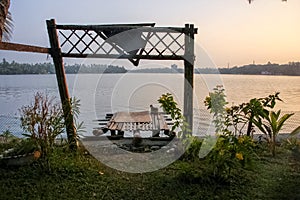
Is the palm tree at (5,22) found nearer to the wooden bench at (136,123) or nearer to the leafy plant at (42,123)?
the leafy plant at (42,123)

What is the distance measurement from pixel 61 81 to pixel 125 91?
47.4 inches

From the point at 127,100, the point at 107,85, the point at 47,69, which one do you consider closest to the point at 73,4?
the point at 47,69

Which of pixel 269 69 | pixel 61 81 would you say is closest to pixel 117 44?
pixel 61 81

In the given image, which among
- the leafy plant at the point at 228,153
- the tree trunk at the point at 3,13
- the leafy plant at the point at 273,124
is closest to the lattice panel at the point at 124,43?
the tree trunk at the point at 3,13

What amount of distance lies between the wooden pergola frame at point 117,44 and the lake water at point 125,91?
34 cm

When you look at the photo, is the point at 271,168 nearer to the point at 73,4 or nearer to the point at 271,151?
the point at 271,151

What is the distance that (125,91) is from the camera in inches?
193

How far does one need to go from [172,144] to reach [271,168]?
61.9 inches

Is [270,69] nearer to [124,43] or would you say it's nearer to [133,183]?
[124,43]

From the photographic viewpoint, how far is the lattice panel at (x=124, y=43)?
13.0ft

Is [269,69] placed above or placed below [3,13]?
below

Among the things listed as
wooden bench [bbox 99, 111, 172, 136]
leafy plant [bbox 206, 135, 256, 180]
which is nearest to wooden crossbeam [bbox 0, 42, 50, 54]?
wooden bench [bbox 99, 111, 172, 136]

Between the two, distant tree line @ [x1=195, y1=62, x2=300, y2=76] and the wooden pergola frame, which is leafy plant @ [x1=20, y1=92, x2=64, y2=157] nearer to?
the wooden pergola frame

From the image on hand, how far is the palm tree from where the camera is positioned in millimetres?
3072
